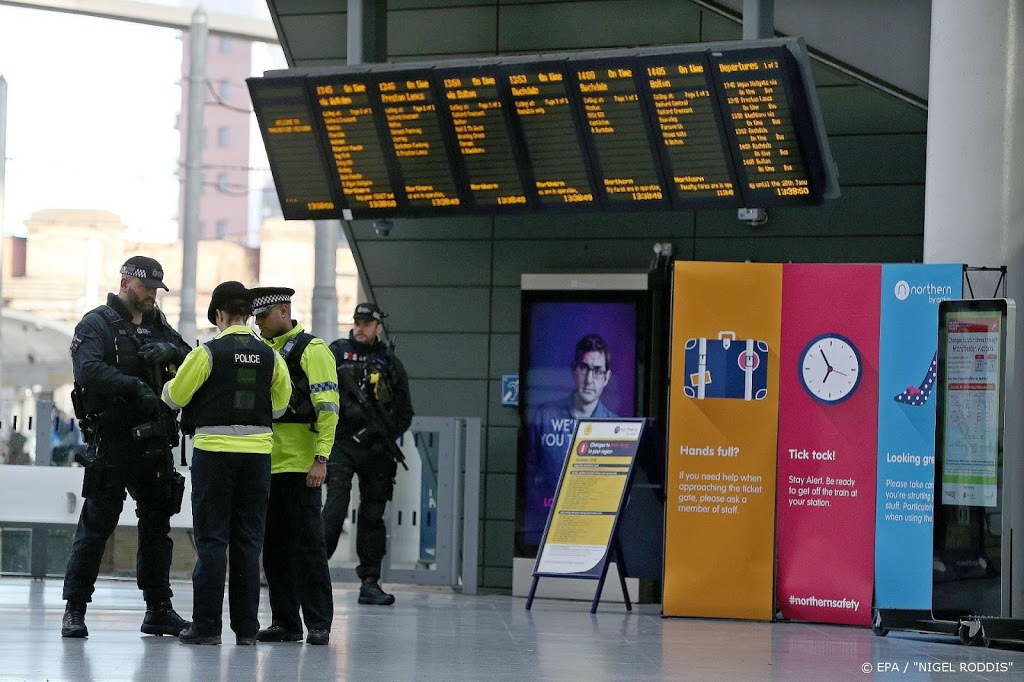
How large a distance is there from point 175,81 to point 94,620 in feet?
88.3

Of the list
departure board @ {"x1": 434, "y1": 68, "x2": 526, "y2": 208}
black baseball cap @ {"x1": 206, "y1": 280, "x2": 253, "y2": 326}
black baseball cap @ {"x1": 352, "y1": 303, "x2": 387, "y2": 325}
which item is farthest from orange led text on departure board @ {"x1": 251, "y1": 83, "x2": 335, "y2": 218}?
black baseball cap @ {"x1": 206, "y1": 280, "x2": 253, "y2": 326}

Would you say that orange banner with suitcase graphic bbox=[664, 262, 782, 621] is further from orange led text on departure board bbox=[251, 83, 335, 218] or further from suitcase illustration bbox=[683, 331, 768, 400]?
orange led text on departure board bbox=[251, 83, 335, 218]

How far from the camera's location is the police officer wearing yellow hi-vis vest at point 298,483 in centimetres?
719

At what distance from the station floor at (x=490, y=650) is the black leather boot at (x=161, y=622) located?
142 mm

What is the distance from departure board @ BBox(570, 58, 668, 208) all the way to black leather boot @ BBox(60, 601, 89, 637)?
13.8ft

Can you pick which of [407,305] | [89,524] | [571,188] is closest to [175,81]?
[407,305]

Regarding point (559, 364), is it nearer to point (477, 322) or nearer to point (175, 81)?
point (477, 322)

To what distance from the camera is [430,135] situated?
992cm

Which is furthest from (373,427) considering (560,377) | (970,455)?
(970,455)

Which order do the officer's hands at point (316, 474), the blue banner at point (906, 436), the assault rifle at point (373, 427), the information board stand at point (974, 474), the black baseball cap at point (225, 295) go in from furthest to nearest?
the assault rifle at point (373, 427) < the blue banner at point (906, 436) < the information board stand at point (974, 474) < the officer's hands at point (316, 474) < the black baseball cap at point (225, 295)

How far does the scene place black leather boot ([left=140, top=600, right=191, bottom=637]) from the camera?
7.46m

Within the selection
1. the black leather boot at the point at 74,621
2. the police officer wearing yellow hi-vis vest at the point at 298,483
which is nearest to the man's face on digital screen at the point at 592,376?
the police officer wearing yellow hi-vis vest at the point at 298,483

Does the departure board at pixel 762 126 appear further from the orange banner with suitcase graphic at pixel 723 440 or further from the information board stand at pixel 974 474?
the information board stand at pixel 974 474

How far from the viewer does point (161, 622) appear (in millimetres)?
7473
